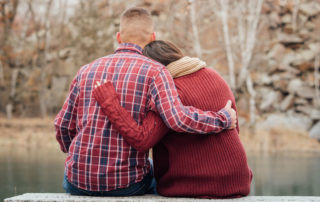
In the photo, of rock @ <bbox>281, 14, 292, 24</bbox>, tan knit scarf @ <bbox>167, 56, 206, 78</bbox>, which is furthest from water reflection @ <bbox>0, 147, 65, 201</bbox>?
rock @ <bbox>281, 14, 292, 24</bbox>

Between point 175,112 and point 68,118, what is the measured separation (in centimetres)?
59

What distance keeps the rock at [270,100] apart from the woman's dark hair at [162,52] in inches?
581

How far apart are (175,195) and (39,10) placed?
58.4 ft

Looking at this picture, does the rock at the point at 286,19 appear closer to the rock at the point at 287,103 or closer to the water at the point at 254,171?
the rock at the point at 287,103

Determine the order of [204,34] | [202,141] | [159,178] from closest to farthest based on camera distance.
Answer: [202,141], [159,178], [204,34]

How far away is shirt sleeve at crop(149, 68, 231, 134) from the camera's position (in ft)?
6.12

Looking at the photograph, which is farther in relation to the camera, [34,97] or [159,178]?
[34,97]

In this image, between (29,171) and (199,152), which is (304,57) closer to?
(29,171)

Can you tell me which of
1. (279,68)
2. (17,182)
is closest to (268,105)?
(279,68)

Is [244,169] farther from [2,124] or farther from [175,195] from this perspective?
[2,124]

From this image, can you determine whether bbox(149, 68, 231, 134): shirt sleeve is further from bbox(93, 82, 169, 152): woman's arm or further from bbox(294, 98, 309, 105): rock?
bbox(294, 98, 309, 105): rock

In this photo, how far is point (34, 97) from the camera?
58.6 feet

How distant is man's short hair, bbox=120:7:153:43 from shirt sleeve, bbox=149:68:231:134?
1.08 ft

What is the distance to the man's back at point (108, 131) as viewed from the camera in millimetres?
1922
